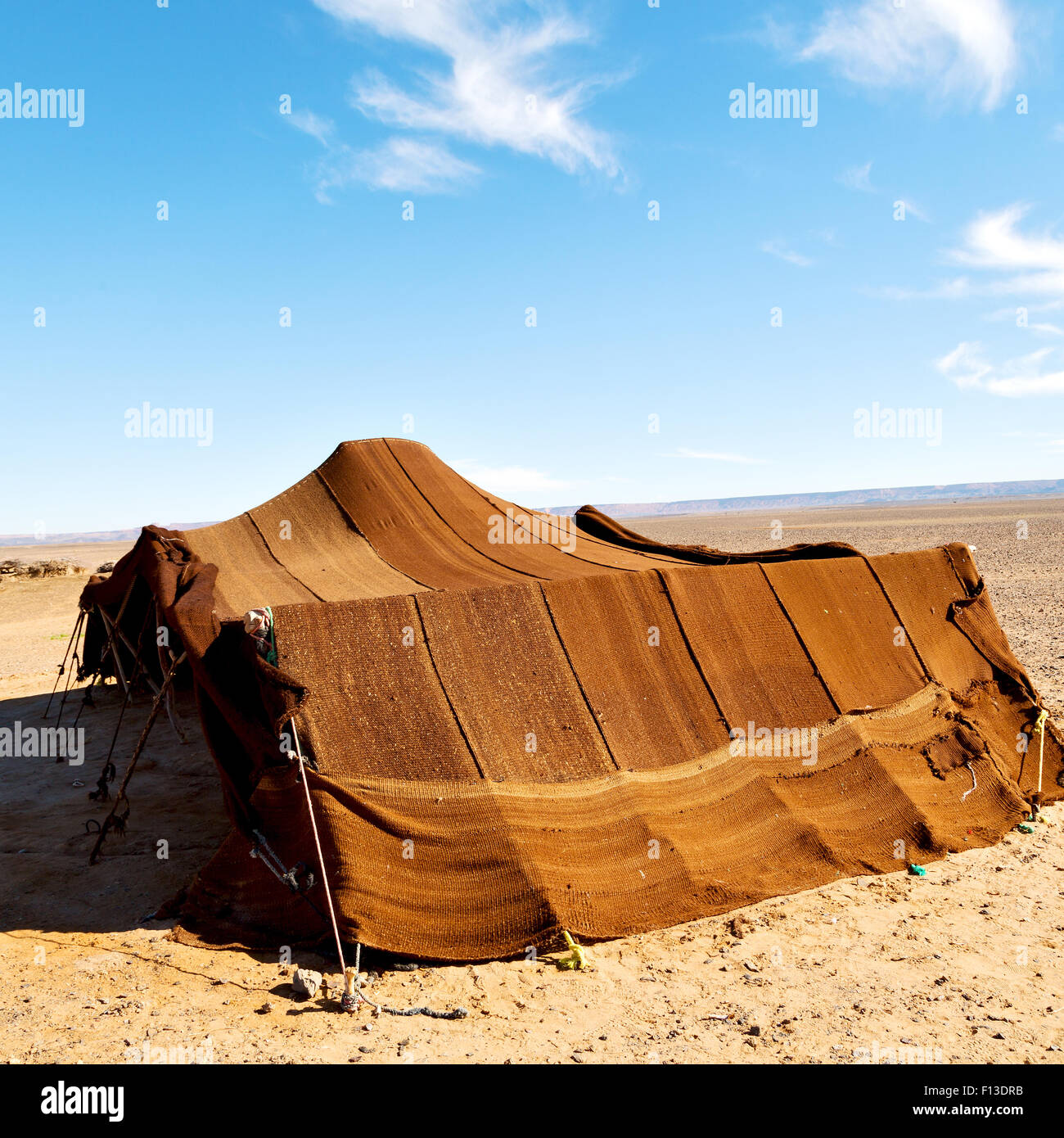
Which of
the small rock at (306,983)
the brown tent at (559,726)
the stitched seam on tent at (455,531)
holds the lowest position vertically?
the small rock at (306,983)

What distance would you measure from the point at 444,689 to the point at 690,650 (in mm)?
2077

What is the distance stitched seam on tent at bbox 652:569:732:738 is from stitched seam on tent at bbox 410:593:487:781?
2.02 metres

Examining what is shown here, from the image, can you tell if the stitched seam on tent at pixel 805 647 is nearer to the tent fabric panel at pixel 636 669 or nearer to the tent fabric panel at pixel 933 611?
the tent fabric panel at pixel 636 669

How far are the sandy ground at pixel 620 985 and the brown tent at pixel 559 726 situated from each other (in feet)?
0.84

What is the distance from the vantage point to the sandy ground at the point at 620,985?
3.86m

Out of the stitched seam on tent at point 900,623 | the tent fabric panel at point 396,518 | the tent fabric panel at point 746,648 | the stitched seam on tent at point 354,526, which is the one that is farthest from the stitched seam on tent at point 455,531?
the stitched seam on tent at point 900,623

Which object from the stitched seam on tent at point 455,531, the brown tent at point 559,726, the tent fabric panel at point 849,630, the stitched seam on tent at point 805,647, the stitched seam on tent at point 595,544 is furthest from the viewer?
the stitched seam on tent at point 595,544

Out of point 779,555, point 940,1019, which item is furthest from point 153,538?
point 940,1019

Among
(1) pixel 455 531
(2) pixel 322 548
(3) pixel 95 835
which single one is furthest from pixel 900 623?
(3) pixel 95 835

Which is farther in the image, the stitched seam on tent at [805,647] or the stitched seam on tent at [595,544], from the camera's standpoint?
the stitched seam on tent at [595,544]

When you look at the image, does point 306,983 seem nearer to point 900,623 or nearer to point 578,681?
point 578,681

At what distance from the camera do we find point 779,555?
8.16 m

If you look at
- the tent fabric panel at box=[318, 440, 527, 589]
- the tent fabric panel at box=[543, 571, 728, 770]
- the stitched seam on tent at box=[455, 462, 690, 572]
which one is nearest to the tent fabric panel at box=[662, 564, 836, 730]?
the tent fabric panel at box=[543, 571, 728, 770]
